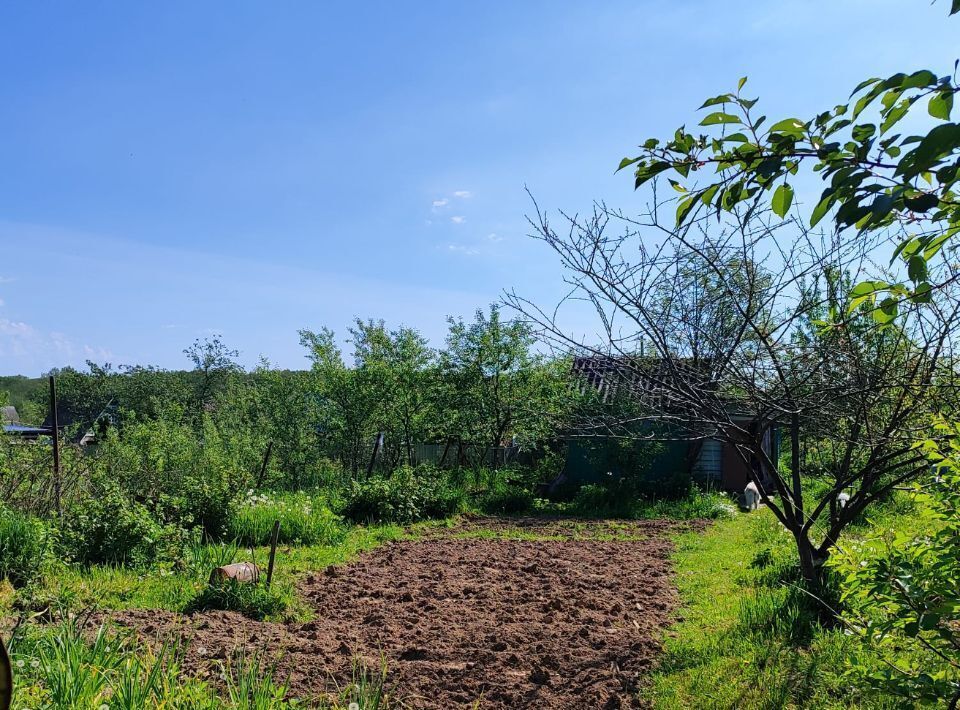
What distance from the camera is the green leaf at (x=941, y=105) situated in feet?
4.27

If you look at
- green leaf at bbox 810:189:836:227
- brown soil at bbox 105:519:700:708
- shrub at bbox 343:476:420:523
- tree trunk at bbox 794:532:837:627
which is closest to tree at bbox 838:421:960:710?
green leaf at bbox 810:189:836:227

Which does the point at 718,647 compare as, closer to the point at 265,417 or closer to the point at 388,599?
the point at 388,599

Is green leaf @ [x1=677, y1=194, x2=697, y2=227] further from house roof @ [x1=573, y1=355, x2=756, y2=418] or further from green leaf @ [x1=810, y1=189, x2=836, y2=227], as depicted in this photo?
house roof @ [x1=573, y1=355, x2=756, y2=418]

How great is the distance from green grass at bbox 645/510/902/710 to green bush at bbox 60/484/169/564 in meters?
5.26

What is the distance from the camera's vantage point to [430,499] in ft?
41.3

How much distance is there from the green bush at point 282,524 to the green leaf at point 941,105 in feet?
28.9

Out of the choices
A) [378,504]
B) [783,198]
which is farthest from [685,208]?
[378,504]

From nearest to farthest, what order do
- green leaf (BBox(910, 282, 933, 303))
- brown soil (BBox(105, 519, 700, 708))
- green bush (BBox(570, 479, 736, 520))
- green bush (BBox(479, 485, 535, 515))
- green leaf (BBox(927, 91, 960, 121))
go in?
green leaf (BBox(927, 91, 960, 121)) < green leaf (BBox(910, 282, 933, 303)) < brown soil (BBox(105, 519, 700, 708)) < green bush (BBox(570, 479, 736, 520)) < green bush (BBox(479, 485, 535, 515))

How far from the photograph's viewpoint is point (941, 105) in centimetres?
Answer: 130

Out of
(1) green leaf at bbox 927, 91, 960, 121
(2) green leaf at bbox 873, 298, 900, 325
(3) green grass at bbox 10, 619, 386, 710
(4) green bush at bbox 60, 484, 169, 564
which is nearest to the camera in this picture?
(1) green leaf at bbox 927, 91, 960, 121

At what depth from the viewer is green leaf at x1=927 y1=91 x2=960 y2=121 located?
4.27 feet

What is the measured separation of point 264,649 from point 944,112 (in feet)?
15.3

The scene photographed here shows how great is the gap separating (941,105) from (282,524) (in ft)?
29.4

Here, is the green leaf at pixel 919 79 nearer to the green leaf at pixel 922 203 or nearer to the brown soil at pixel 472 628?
the green leaf at pixel 922 203
